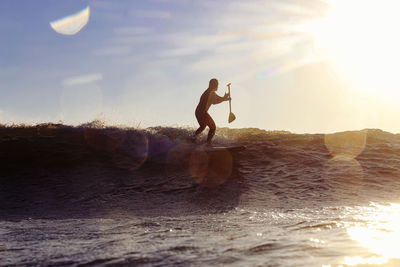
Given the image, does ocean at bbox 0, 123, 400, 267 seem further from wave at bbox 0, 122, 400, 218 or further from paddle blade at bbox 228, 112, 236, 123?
paddle blade at bbox 228, 112, 236, 123

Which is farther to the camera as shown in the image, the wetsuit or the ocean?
the wetsuit

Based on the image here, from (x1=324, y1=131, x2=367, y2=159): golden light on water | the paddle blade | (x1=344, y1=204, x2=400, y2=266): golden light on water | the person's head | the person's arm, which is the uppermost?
the person's head

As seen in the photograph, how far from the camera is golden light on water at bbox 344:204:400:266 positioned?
3.00 m

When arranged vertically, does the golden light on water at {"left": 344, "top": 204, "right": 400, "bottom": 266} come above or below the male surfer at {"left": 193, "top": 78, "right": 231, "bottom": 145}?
below

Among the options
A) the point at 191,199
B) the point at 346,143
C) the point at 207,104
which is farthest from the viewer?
the point at 346,143

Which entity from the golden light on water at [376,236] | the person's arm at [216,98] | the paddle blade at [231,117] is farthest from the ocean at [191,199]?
the person's arm at [216,98]

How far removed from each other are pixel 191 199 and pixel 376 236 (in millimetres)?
4949

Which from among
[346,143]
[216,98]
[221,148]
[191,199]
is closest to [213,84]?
[216,98]

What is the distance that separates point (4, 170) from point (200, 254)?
896cm

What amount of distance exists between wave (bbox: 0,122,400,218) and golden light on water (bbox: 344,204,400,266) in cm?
234

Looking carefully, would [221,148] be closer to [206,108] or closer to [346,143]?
[206,108]

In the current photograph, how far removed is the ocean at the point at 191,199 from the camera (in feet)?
11.7

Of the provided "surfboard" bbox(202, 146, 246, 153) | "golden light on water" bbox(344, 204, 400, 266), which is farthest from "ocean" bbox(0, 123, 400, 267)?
"surfboard" bbox(202, 146, 246, 153)

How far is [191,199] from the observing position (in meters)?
8.52
